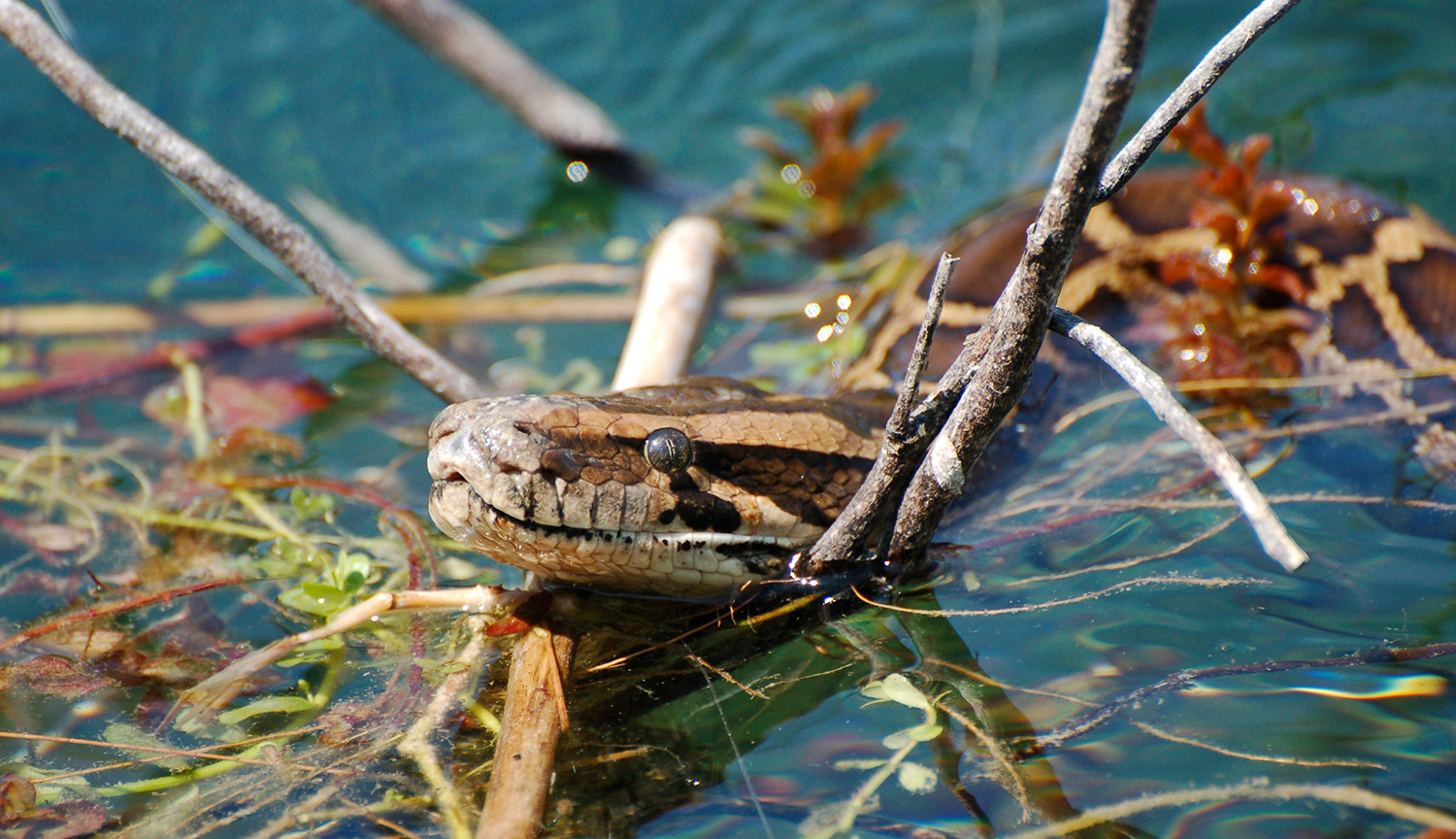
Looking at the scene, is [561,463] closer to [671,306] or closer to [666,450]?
[666,450]

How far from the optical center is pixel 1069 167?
6.41ft

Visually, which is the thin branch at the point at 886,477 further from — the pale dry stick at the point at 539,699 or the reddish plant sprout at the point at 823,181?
the reddish plant sprout at the point at 823,181

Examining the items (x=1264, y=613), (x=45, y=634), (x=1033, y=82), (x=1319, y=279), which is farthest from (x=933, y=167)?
(x=45, y=634)

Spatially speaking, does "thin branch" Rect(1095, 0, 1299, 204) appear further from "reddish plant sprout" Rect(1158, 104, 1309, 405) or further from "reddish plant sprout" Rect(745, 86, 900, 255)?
"reddish plant sprout" Rect(745, 86, 900, 255)

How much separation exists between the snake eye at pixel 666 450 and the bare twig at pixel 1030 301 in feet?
2.11

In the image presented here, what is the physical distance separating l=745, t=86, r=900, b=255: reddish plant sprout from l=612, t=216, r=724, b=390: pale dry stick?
2.97 ft

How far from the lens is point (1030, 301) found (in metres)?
2.24

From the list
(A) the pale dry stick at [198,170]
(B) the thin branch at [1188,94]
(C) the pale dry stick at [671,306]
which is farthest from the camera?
(C) the pale dry stick at [671,306]

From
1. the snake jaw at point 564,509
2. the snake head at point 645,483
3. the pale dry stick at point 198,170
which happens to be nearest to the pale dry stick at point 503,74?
the pale dry stick at point 198,170

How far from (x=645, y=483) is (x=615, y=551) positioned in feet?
0.68

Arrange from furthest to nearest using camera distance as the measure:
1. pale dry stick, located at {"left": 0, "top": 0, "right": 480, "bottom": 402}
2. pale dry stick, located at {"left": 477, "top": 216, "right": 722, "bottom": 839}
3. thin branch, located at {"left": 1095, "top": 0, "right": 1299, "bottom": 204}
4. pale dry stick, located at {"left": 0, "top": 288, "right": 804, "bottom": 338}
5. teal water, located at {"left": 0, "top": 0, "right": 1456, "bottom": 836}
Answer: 1. pale dry stick, located at {"left": 0, "top": 288, "right": 804, "bottom": 338}
2. pale dry stick, located at {"left": 0, "top": 0, "right": 480, "bottom": 402}
3. teal water, located at {"left": 0, "top": 0, "right": 1456, "bottom": 836}
4. pale dry stick, located at {"left": 477, "top": 216, "right": 722, "bottom": 839}
5. thin branch, located at {"left": 1095, "top": 0, "right": 1299, "bottom": 204}

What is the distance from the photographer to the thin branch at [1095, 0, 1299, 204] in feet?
6.75

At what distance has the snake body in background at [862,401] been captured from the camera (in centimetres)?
288

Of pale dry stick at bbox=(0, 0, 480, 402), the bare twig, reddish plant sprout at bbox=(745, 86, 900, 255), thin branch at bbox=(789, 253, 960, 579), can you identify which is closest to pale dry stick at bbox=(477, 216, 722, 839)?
thin branch at bbox=(789, 253, 960, 579)
